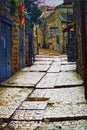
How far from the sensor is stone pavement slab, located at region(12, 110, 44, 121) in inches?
276

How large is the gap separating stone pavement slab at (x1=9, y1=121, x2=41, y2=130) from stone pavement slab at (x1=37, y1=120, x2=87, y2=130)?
145 mm

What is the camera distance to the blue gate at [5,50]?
1268 centimetres

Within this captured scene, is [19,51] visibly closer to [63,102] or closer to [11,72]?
[11,72]

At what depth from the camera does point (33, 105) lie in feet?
27.3

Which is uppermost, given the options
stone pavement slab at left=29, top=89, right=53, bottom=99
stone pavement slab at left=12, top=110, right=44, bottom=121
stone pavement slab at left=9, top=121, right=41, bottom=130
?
stone pavement slab at left=12, top=110, right=44, bottom=121

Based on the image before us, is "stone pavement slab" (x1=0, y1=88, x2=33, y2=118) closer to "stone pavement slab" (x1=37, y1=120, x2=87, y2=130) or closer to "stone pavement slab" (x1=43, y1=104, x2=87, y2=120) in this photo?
"stone pavement slab" (x1=43, y1=104, x2=87, y2=120)

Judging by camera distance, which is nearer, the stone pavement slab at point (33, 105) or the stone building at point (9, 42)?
the stone pavement slab at point (33, 105)

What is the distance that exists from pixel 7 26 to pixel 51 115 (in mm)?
7768

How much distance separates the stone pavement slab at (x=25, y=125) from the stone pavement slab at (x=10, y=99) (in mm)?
390

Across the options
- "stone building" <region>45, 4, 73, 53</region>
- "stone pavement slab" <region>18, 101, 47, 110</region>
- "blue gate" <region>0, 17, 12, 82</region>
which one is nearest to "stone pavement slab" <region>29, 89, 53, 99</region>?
"stone pavement slab" <region>18, 101, 47, 110</region>

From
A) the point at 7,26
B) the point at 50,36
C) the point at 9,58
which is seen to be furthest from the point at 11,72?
the point at 50,36

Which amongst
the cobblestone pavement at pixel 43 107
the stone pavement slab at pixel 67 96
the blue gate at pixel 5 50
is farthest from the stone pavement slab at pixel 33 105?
the blue gate at pixel 5 50

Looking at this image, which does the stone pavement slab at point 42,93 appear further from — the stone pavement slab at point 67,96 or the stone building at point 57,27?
the stone building at point 57,27

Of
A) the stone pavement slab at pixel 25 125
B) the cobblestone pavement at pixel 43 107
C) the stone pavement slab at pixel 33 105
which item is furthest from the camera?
the stone pavement slab at pixel 33 105
